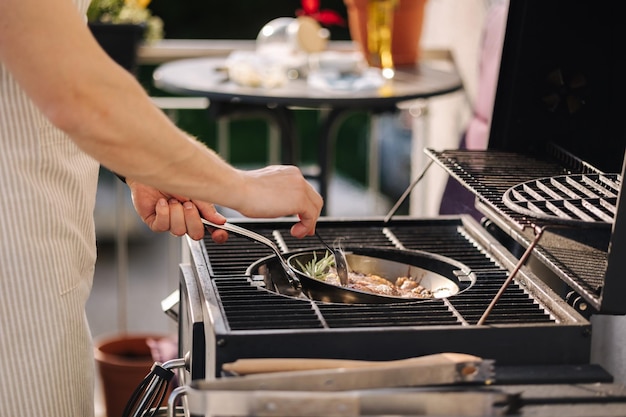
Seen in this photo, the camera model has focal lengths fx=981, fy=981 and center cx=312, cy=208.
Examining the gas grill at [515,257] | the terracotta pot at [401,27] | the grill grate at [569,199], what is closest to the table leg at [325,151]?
the terracotta pot at [401,27]

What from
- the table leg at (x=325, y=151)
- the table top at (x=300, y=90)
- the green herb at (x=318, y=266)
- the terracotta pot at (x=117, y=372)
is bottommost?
the terracotta pot at (x=117, y=372)

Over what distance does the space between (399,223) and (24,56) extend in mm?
871

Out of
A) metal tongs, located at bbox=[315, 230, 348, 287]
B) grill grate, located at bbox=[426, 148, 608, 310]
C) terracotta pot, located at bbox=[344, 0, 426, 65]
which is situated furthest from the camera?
terracotta pot, located at bbox=[344, 0, 426, 65]

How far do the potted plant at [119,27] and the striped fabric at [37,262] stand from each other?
186 cm

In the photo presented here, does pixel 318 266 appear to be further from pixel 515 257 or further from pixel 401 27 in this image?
pixel 401 27

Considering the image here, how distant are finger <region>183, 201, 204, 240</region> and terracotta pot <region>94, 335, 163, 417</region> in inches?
54.6

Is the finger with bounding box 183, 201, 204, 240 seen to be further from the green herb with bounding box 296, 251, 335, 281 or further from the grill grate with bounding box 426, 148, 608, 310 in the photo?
the grill grate with bounding box 426, 148, 608, 310

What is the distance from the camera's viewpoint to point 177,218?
1467 millimetres

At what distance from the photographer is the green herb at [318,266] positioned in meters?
1.53

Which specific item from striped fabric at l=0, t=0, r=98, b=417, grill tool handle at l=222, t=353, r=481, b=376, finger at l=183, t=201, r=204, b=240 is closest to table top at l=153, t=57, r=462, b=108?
finger at l=183, t=201, r=204, b=240

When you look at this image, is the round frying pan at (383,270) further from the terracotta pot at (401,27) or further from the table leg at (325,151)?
the terracotta pot at (401,27)

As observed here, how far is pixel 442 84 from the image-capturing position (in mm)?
3199

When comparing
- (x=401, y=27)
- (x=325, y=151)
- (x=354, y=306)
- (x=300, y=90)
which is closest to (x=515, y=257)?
(x=354, y=306)

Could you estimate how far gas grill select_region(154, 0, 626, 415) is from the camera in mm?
1162
